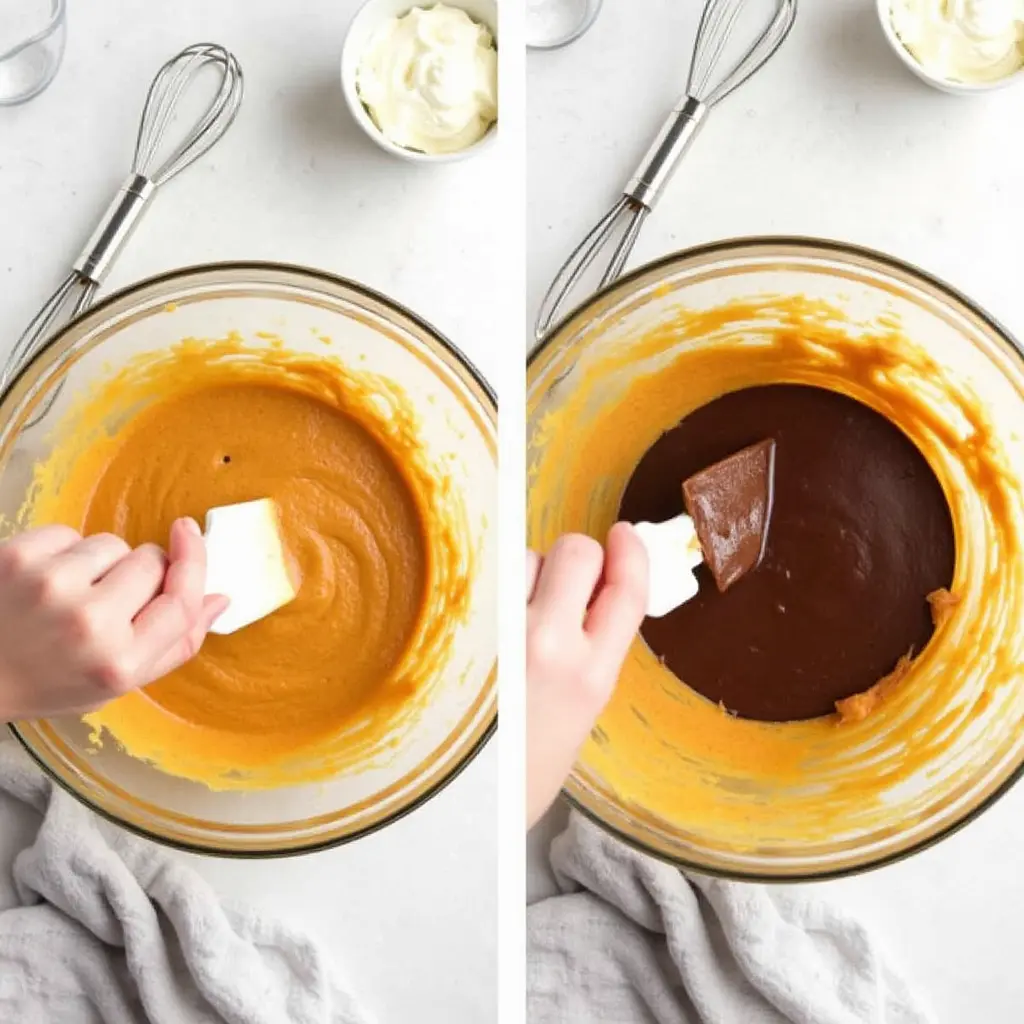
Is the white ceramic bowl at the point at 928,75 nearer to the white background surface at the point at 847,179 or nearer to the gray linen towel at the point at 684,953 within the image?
the white background surface at the point at 847,179

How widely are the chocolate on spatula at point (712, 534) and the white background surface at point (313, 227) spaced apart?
147 millimetres

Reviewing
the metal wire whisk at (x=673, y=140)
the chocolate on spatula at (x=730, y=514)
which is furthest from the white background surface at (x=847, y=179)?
the chocolate on spatula at (x=730, y=514)

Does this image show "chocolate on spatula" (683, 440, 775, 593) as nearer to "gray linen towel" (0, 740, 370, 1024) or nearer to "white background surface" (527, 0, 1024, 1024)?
"white background surface" (527, 0, 1024, 1024)

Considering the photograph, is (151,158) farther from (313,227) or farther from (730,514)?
(730,514)

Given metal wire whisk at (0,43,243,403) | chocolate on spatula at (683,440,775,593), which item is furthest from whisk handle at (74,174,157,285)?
chocolate on spatula at (683,440,775,593)

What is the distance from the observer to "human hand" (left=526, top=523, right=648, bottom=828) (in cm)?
48

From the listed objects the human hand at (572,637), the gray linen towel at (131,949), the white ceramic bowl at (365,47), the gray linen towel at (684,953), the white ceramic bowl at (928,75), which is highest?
the white ceramic bowl at (928,75)

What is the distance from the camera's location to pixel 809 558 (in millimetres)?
549

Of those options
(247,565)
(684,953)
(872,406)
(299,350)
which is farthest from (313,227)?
(684,953)

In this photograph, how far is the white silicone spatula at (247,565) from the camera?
612 mm

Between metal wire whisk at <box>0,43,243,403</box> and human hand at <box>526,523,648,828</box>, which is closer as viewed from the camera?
human hand at <box>526,523,648,828</box>

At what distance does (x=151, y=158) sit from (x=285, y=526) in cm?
22

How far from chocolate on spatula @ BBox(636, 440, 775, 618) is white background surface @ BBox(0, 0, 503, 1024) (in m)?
0.15

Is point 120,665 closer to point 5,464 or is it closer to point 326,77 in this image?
point 5,464
